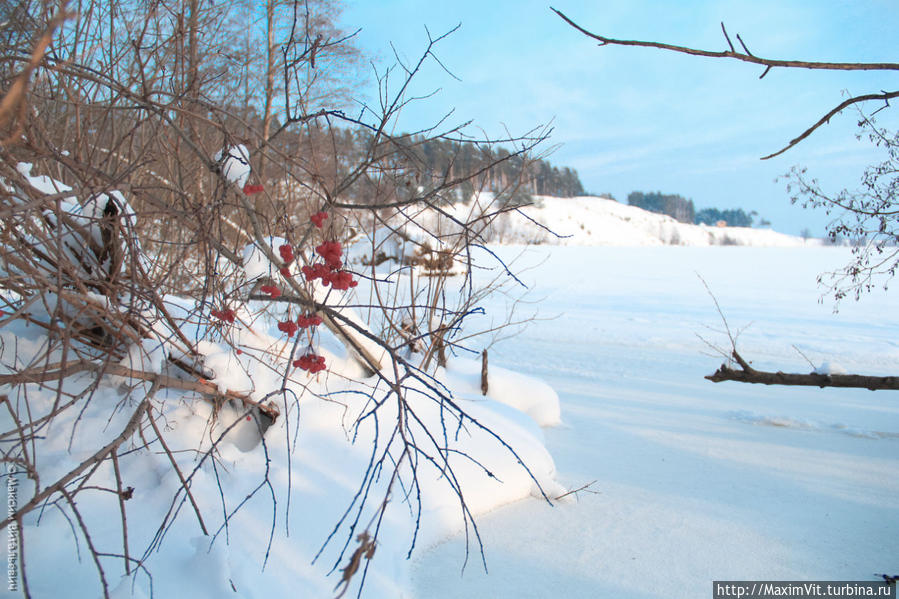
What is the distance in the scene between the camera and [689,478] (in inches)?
143

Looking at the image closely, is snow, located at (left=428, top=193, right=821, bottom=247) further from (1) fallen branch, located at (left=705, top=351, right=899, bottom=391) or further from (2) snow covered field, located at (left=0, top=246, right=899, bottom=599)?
(1) fallen branch, located at (left=705, top=351, right=899, bottom=391)

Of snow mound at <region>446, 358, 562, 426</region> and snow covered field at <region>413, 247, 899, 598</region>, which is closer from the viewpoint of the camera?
snow covered field at <region>413, 247, 899, 598</region>

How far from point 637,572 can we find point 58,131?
4.35 metres

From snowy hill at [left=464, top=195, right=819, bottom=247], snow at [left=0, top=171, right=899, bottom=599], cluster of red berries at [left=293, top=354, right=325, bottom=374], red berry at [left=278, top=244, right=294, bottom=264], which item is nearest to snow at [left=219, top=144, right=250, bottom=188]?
snow at [left=0, top=171, right=899, bottom=599]

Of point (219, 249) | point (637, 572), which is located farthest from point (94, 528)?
point (637, 572)

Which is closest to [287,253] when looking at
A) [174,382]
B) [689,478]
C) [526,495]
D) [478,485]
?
[174,382]

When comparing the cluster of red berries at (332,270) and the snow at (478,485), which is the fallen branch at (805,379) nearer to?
the snow at (478,485)

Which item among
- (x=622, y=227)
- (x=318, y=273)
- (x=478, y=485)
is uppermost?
(x=622, y=227)

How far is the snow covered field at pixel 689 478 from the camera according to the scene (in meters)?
2.59

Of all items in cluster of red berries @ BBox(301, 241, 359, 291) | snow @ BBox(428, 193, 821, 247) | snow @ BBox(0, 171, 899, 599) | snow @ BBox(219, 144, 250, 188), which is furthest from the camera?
snow @ BBox(428, 193, 821, 247)

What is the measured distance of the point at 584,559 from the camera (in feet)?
8.77

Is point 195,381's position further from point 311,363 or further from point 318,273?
point 318,273

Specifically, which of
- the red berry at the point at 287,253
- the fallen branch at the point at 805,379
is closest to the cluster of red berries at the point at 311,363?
the red berry at the point at 287,253

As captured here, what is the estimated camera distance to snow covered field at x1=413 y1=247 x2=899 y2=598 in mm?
2594
